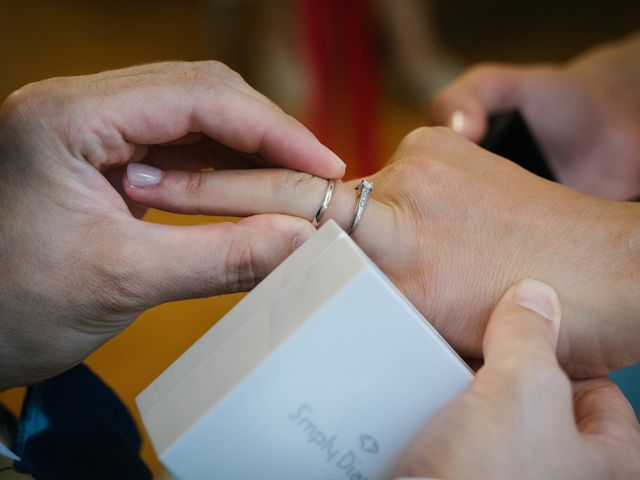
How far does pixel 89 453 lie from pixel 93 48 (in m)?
1.59

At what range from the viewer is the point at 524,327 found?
0.58 meters

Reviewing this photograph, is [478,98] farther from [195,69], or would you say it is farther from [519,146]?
[195,69]

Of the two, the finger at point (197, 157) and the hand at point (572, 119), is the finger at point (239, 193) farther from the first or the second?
the hand at point (572, 119)

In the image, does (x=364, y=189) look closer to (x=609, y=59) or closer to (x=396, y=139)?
(x=609, y=59)

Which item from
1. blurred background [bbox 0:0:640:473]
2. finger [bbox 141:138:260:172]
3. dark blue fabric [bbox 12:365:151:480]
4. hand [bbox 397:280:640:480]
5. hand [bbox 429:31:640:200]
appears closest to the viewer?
hand [bbox 397:280:640:480]

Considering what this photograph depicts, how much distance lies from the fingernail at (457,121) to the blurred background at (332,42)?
0.52 metres

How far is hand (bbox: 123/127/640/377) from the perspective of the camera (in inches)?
28.2

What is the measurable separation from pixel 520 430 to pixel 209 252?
0.33 meters

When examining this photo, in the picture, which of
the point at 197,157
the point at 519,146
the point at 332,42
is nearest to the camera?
the point at 197,157

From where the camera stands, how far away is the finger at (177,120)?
0.65 m

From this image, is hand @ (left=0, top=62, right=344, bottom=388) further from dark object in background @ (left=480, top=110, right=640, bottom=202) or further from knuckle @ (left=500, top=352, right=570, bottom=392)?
dark object in background @ (left=480, top=110, right=640, bottom=202)

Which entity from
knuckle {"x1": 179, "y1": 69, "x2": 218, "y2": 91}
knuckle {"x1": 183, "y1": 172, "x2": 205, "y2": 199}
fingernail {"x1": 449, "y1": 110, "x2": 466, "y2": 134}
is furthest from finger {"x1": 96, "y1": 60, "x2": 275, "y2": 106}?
fingernail {"x1": 449, "y1": 110, "x2": 466, "y2": 134}

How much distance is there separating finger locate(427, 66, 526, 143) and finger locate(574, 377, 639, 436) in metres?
0.51

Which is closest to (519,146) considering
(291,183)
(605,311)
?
(605,311)
